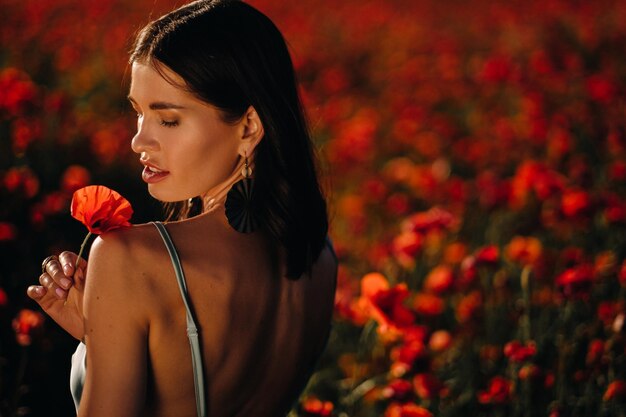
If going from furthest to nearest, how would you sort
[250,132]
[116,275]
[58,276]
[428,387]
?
[428,387] → [250,132] → [58,276] → [116,275]

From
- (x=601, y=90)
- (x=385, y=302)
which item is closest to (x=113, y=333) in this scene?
(x=385, y=302)

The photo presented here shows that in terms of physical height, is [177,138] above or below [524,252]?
above

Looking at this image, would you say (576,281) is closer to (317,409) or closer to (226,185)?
(317,409)

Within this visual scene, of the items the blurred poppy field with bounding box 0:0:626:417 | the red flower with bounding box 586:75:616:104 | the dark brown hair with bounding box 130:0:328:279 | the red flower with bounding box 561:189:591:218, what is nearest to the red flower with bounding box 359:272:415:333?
the blurred poppy field with bounding box 0:0:626:417

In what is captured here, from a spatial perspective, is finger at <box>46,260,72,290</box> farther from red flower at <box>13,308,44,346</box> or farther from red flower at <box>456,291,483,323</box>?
red flower at <box>456,291,483,323</box>

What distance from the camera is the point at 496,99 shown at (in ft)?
18.8

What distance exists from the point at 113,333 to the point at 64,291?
0.15 metres

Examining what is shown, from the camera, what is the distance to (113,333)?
1.25m

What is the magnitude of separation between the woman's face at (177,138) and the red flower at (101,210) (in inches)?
5.4

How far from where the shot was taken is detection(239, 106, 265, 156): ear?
1.43 metres

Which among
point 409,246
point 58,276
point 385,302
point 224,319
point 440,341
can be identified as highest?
point 58,276

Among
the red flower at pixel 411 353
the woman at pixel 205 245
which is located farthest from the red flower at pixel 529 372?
the woman at pixel 205 245

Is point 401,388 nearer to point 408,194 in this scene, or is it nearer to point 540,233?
point 540,233

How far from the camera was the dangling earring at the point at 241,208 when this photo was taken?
4.52ft
